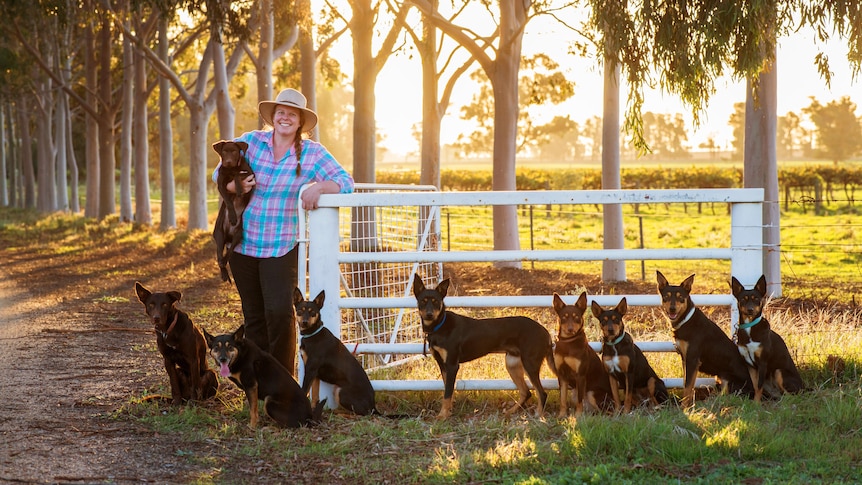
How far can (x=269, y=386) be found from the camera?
6.36 meters

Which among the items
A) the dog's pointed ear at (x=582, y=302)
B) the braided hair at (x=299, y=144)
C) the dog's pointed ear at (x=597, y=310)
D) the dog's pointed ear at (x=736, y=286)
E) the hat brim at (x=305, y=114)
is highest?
the hat brim at (x=305, y=114)

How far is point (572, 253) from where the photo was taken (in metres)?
6.80

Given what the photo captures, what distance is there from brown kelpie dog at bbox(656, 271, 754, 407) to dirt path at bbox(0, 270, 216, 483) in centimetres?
323

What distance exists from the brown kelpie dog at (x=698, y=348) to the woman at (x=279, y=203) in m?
2.52

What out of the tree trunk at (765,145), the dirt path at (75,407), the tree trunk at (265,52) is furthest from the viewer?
the tree trunk at (265,52)

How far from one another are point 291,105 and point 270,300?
1.44 m

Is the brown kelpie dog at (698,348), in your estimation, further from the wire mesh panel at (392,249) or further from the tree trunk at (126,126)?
the tree trunk at (126,126)

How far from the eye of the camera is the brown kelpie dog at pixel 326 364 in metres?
6.49

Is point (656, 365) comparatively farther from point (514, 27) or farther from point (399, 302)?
point (514, 27)

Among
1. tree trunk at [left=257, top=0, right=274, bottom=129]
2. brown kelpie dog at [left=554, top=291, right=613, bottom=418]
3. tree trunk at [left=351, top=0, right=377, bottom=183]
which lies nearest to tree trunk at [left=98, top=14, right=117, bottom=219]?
tree trunk at [left=257, top=0, right=274, bottom=129]

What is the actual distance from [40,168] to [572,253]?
137ft


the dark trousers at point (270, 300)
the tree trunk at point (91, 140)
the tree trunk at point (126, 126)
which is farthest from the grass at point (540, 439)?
the tree trunk at point (91, 140)

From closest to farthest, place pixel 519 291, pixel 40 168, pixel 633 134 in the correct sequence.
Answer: pixel 633 134 < pixel 519 291 < pixel 40 168

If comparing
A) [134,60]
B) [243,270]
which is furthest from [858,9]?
[134,60]
